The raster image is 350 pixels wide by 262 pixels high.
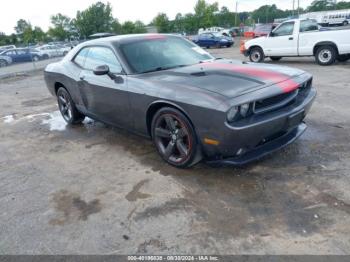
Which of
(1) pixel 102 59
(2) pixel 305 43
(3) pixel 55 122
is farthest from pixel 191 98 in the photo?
(2) pixel 305 43

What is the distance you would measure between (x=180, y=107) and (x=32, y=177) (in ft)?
6.80

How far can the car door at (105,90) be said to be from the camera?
4.21 metres

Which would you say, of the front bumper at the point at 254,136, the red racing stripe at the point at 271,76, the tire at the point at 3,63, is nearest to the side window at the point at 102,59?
the red racing stripe at the point at 271,76

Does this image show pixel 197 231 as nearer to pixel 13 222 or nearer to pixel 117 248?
pixel 117 248

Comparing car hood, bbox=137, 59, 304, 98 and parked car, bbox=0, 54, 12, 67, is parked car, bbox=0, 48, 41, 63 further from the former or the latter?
car hood, bbox=137, 59, 304, 98

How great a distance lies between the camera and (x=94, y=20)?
56.2 m

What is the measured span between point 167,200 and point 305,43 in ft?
32.6

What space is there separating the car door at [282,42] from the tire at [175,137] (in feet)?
30.6

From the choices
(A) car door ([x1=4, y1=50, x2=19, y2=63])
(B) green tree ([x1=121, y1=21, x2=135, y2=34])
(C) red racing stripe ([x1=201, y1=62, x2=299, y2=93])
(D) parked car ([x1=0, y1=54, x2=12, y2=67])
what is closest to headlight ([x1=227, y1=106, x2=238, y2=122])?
(C) red racing stripe ([x1=201, y1=62, x2=299, y2=93])

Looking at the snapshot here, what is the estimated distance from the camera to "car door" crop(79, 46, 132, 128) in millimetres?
4215

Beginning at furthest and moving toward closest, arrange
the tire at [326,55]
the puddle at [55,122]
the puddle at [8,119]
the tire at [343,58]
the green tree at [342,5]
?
1. the green tree at [342,5]
2. the tire at [343,58]
3. the tire at [326,55]
4. the puddle at [8,119]
5. the puddle at [55,122]

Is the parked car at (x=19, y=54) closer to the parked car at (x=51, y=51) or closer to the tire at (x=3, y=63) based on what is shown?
the tire at (x=3, y=63)

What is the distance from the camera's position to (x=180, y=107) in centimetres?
344

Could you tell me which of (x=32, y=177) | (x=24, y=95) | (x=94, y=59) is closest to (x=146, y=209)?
(x=32, y=177)
